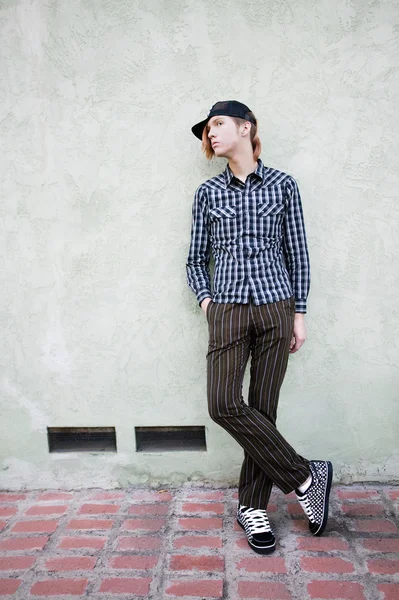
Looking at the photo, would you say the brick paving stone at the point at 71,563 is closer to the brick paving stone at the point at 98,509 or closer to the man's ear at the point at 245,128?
the brick paving stone at the point at 98,509

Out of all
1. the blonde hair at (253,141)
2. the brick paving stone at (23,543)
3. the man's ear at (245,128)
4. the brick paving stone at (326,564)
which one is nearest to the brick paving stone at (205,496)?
the brick paving stone at (326,564)

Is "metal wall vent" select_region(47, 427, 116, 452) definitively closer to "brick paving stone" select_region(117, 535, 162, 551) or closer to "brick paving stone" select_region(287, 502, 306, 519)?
"brick paving stone" select_region(117, 535, 162, 551)

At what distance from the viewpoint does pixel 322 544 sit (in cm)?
223

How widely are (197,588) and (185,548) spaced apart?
0.27 meters

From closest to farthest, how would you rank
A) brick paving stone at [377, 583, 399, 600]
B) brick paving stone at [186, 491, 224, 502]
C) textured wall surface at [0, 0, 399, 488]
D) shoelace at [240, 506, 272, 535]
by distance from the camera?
brick paving stone at [377, 583, 399, 600], shoelace at [240, 506, 272, 535], textured wall surface at [0, 0, 399, 488], brick paving stone at [186, 491, 224, 502]

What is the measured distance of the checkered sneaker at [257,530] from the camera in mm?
2178

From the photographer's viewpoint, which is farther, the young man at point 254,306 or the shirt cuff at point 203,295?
the shirt cuff at point 203,295

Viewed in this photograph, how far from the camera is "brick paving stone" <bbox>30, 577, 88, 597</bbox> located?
77.4 inches

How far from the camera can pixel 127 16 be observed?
2.57 m

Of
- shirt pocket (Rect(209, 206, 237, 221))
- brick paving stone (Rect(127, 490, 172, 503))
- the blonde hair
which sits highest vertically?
the blonde hair

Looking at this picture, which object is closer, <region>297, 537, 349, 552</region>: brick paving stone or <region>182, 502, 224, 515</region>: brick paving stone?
<region>297, 537, 349, 552</region>: brick paving stone

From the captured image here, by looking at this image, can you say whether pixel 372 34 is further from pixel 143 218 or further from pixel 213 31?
pixel 143 218

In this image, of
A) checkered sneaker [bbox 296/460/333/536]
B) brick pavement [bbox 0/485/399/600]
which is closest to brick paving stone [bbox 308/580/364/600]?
brick pavement [bbox 0/485/399/600]

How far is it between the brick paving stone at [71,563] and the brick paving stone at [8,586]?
5.4 inches
